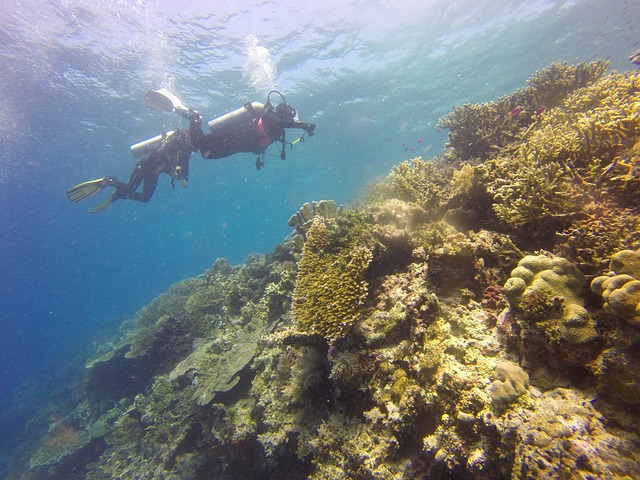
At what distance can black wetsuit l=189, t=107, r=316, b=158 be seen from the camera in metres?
9.58

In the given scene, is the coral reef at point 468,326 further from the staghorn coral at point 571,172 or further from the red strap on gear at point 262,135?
the red strap on gear at point 262,135

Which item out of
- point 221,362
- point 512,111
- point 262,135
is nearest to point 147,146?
point 262,135

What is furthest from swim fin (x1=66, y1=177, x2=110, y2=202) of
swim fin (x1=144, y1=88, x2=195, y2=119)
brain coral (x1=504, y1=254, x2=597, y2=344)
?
brain coral (x1=504, y1=254, x2=597, y2=344)

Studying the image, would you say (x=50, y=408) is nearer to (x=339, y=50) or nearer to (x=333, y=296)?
(x=333, y=296)

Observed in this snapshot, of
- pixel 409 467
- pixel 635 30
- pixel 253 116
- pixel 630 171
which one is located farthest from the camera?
pixel 635 30

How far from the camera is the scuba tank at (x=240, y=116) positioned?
1009 cm

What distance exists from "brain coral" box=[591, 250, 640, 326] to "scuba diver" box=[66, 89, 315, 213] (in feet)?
28.0

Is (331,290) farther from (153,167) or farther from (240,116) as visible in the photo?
(153,167)

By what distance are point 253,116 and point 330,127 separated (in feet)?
83.7

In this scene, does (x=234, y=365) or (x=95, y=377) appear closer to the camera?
(x=234, y=365)

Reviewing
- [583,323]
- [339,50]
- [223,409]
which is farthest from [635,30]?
[223,409]

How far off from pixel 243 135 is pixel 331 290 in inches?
327

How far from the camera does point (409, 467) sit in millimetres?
2902

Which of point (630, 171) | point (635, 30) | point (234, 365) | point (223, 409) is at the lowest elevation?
point (223, 409)
